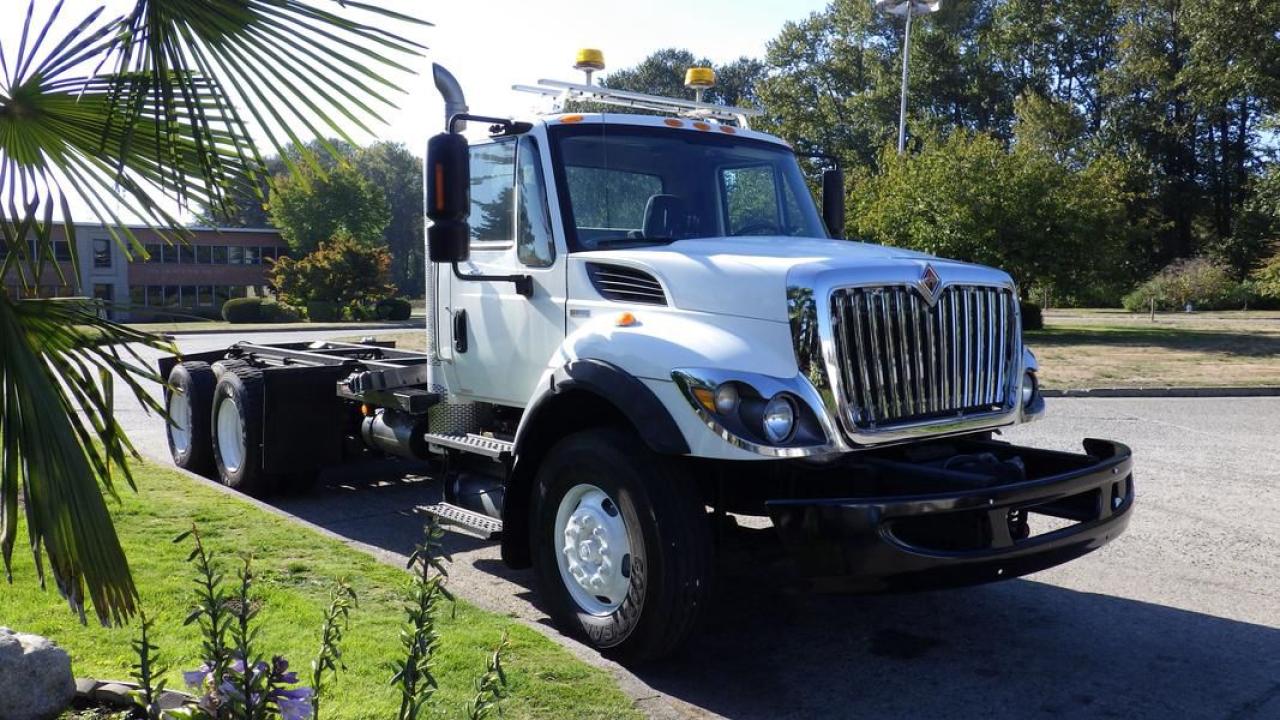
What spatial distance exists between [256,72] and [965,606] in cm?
462

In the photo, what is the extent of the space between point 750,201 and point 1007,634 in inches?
107

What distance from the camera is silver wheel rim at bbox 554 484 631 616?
16.5 feet

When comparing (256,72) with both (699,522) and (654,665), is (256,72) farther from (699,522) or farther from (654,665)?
(654,665)

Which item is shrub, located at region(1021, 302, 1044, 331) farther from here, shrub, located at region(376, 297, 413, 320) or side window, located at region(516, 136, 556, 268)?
shrub, located at region(376, 297, 413, 320)

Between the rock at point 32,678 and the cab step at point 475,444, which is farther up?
the cab step at point 475,444

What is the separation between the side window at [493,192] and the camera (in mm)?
6195

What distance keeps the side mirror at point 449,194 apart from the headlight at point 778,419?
181cm

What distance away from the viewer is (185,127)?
3162 mm

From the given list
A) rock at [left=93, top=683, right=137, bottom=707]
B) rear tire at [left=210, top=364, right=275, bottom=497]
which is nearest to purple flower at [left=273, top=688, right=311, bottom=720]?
rock at [left=93, top=683, right=137, bottom=707]

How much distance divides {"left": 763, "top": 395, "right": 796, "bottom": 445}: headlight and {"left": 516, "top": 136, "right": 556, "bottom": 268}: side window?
1823mm

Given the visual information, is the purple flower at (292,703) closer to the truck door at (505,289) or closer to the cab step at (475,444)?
the cab step at (475,444)

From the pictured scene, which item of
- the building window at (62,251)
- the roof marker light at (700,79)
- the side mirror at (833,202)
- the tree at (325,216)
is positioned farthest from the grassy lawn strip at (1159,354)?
the tree at (325,216)

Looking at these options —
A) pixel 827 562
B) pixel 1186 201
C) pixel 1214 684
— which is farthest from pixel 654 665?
pixel 1186 201

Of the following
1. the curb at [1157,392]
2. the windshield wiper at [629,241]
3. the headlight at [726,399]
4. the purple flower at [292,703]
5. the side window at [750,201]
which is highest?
the side window at [750,201]
